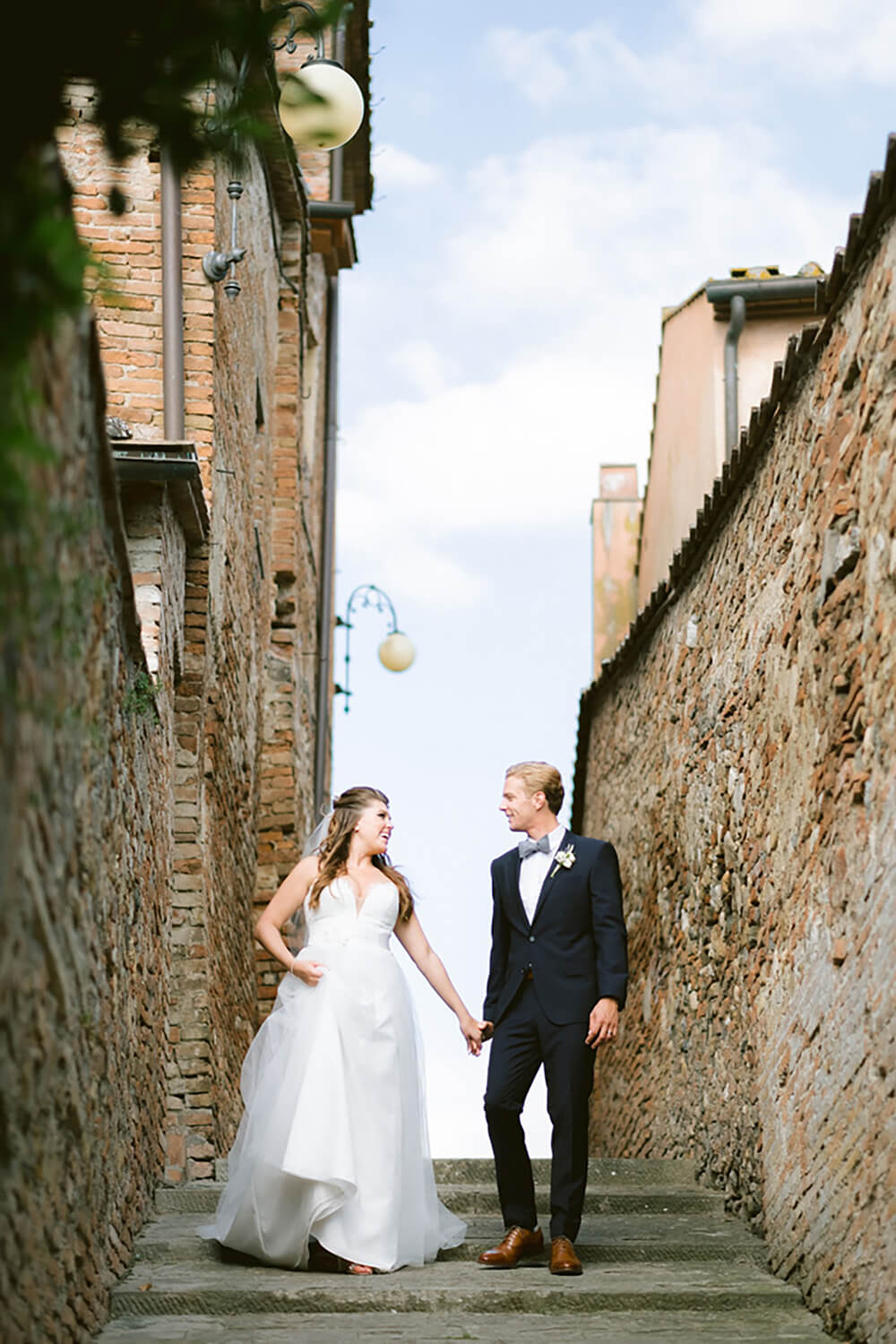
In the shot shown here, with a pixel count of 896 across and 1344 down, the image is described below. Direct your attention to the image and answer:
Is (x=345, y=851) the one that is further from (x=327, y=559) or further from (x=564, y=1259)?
(x=327, y=559)

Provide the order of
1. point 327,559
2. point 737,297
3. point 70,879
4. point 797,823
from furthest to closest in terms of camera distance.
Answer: point 327,559 → point 737,297 → point 797,823 → point 70,879

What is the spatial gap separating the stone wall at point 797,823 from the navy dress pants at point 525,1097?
68 cm

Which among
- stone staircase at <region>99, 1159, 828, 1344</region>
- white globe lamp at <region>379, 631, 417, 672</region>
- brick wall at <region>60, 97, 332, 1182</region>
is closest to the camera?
stone staircase at <region>99, 1159, 828, 1344</region>

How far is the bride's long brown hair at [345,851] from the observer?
21.1ft

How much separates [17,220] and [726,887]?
526 cm

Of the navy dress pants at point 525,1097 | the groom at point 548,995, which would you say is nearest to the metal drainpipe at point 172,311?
the groom at point 548,995

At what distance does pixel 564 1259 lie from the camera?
18.4 feet

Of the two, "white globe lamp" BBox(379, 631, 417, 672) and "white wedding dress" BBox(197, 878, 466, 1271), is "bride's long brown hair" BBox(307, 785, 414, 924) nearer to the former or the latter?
"white wedding dress" BBox(197, 878, 466, 1271)

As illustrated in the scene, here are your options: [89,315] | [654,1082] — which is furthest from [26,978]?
[654,1082]

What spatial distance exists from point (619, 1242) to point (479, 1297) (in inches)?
38.6

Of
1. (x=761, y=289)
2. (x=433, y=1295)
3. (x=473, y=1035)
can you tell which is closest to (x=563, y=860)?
(x=473, y=1035)

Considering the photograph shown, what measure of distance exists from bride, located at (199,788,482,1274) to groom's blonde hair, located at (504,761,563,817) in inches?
23.0

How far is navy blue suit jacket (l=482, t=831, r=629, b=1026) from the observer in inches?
237

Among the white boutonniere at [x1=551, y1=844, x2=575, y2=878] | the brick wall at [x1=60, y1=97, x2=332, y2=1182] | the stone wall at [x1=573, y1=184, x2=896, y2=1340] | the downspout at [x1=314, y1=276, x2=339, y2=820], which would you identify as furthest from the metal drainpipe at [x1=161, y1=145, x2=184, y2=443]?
the downspout at [x1=314, y1=276, x2=339, y2=820]
